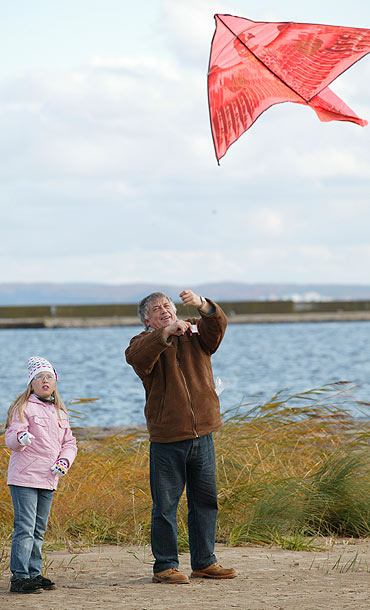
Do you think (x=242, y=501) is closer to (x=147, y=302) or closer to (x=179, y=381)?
(x=179, y=381)

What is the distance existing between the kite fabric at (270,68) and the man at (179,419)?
3.49 feet

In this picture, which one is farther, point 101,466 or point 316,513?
point 101,466

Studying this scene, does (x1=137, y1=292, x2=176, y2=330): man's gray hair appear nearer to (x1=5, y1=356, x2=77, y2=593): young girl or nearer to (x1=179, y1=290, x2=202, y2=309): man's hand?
(x1=179, y1=290, x2=202, y2=309): man's hand

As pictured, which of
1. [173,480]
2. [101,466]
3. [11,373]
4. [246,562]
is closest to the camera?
[173,480]

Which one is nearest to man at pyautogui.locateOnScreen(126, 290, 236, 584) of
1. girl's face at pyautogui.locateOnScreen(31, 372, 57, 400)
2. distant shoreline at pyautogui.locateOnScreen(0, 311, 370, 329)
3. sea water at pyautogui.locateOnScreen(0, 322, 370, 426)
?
girl's face at pyautogui.locateOnScreen(31, 372, 57, 400)

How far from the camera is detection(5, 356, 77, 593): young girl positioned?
489 centimetres

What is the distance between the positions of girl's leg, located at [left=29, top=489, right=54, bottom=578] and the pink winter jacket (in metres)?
0.09

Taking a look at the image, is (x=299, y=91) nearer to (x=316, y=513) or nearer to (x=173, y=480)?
(x=173, y=480)

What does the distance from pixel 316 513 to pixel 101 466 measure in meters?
2.02

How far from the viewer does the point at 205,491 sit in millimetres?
5047

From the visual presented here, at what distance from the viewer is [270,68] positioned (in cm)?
529

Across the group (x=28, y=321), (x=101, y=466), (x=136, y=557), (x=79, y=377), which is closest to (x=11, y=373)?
(x=79, y=377)

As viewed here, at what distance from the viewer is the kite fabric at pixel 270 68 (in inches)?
203

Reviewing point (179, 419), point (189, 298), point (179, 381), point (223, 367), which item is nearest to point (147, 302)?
point (189, 298)
